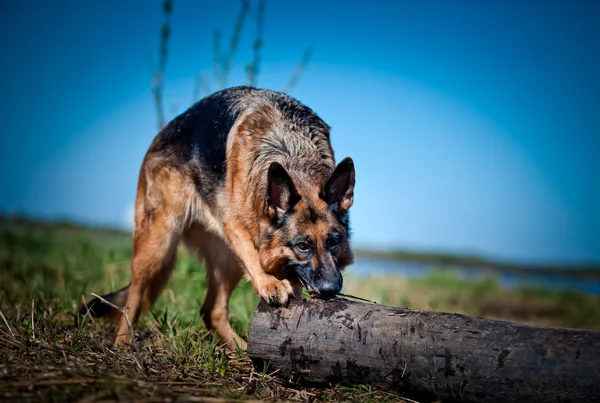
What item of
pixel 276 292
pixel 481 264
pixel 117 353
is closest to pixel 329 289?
pixel 276 292

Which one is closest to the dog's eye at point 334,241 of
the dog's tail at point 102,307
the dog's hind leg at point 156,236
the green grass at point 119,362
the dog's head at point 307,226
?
the dog's head at point 307,226

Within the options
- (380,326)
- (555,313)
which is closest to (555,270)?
(555,313)

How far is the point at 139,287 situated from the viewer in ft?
16.1

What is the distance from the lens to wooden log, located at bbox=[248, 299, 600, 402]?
255 centimetres

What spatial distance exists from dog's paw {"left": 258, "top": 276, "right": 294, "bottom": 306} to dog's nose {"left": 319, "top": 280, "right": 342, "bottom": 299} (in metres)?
0.25

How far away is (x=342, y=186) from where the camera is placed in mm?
3900

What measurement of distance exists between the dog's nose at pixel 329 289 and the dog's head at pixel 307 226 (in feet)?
0.30

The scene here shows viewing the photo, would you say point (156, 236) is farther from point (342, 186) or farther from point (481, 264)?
point (481, 264)

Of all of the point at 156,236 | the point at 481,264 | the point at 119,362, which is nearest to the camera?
the point at 119,362

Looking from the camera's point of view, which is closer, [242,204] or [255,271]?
[255,271]

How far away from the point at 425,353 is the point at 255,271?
167cm

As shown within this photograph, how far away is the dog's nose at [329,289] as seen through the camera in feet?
11.0

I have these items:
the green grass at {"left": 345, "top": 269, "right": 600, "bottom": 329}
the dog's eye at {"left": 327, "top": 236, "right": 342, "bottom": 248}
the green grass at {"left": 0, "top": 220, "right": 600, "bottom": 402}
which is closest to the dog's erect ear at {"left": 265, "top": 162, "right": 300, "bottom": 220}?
the dog's eye at {"left": 327, "top": 236, "right": 342, "bottom": 248}

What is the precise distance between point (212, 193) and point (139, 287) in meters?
1.34
